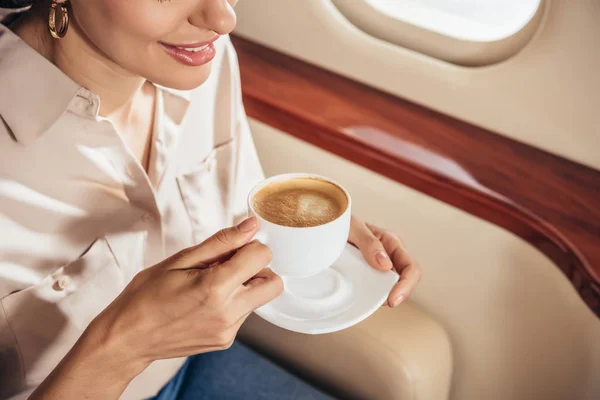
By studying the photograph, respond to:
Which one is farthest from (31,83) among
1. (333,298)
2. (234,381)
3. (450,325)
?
(450,325)

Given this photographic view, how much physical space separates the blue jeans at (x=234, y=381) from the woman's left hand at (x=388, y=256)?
0.31m

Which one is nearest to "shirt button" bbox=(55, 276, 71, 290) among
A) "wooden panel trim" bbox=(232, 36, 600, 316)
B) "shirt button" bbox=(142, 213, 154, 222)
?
"shirt button" bbox=(142, 213, 154, 222)

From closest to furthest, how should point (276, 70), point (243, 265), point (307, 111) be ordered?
1. point (243, 265)
2. point (307, 111)
3. point (276, 70)

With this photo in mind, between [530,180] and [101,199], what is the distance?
2.60 ft

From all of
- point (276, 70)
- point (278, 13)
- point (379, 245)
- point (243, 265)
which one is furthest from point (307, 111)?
point (243, 265)

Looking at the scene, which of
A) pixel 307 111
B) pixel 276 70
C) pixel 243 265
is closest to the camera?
pixel 243 265

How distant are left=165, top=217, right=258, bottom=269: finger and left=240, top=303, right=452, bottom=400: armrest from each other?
0.47m

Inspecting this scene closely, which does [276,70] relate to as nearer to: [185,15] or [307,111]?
[307,111]

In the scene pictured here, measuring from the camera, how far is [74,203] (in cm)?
97

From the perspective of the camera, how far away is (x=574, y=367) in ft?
4.00

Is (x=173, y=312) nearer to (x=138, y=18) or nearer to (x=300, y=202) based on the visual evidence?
(x=300, y=202)

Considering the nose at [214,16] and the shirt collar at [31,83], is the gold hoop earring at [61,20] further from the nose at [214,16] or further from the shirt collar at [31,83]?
the nose at [214,16]

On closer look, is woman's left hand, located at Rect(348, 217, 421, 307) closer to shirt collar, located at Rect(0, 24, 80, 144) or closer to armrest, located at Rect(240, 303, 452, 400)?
armrest, located at Rect(240, 303, 452, 400)

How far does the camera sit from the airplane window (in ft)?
4.15
